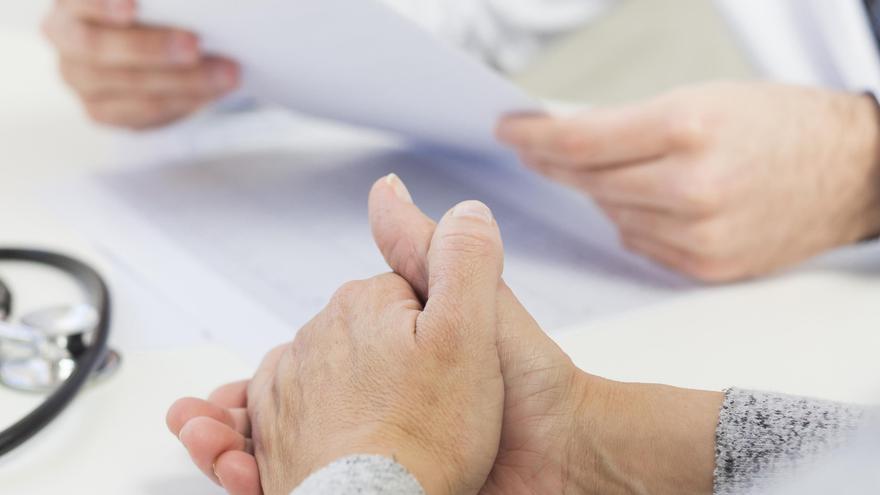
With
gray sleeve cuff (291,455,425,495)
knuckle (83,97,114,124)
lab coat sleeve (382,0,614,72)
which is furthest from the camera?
lab coat sleeve (382,0,614,72)

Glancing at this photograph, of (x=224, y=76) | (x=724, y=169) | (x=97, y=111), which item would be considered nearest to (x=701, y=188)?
(x=724, y=169)

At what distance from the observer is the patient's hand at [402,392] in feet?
1.14

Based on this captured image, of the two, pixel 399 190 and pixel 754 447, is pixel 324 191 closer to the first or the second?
pixel 399 190

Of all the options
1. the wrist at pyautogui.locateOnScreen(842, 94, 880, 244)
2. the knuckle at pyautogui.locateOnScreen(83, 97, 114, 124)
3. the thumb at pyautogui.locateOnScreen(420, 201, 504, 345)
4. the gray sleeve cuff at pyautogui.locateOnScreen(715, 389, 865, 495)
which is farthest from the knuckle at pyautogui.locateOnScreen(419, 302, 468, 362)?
the knuckle at pyautogui.locateOnScreen(83, 97, 114, 124)

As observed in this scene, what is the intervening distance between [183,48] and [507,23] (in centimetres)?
43

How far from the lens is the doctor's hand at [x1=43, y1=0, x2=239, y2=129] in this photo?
0.69 meters

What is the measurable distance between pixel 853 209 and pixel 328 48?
0.34 meters

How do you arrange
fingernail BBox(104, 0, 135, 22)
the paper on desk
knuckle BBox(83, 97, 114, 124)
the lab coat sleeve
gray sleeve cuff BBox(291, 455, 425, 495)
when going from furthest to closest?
the lab coat sleeve
knuckle BBox(83, 97, 114, 124)
fingernail BBox(104, 0, 135, 22)
the paper on desk
gray sleeve cuff BBox(291, 455, 425, 495)

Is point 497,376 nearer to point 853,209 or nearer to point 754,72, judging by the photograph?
point 853,209

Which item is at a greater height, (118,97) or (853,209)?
(853,209)

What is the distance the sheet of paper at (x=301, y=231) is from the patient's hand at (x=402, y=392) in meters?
0.06

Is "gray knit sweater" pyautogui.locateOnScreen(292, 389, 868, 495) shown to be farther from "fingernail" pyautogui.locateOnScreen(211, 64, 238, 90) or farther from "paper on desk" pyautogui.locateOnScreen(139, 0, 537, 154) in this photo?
"fingernail" pyautogui.locateOnScreen(211, 64, 238, 90)

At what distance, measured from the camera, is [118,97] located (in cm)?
78

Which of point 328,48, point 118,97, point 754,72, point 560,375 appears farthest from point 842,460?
point 118,97
